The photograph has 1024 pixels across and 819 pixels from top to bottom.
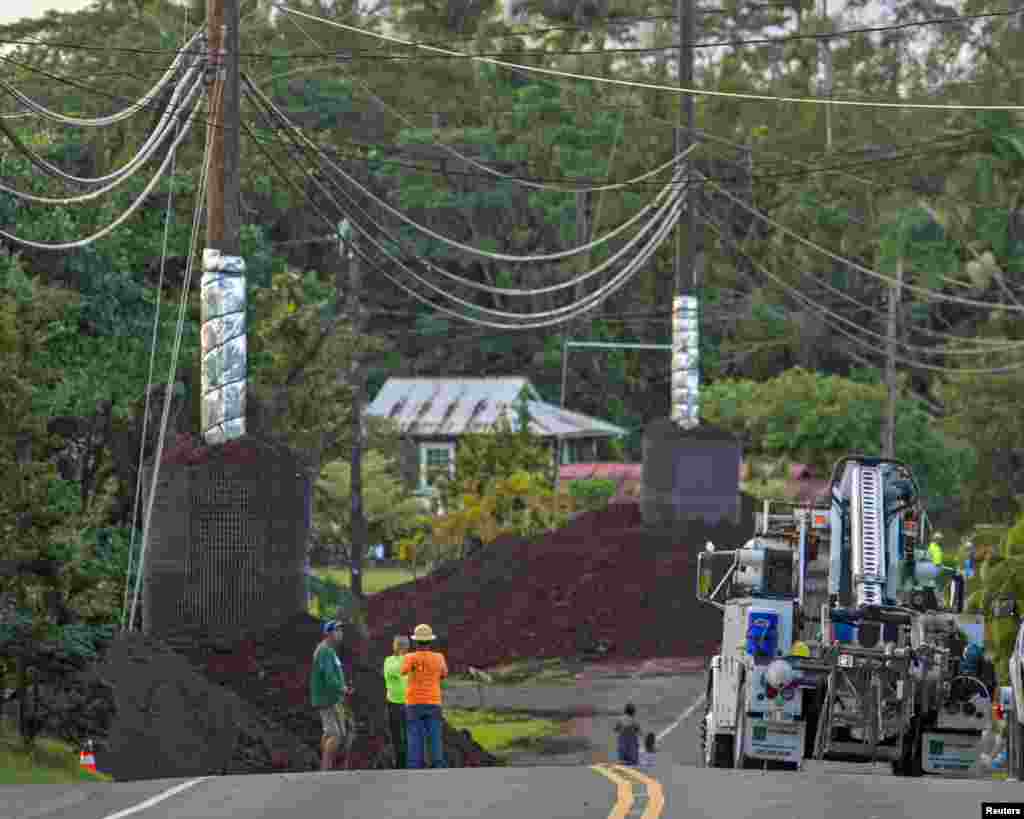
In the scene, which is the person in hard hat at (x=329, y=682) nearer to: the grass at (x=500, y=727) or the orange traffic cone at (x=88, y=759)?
the orange traffic cone at (x=88, y=759)

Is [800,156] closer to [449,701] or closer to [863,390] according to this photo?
[863,390]

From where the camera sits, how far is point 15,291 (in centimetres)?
3284

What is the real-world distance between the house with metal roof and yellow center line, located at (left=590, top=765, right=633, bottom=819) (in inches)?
2622

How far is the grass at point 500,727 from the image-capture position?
35.5m

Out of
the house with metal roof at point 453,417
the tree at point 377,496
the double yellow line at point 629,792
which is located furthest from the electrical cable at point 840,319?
the double yellow line at point 629,792

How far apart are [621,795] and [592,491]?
187 ft

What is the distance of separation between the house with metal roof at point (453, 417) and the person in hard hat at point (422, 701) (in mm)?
62531

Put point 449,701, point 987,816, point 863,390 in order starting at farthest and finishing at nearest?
point 863,390
point 449,701
point 987,816

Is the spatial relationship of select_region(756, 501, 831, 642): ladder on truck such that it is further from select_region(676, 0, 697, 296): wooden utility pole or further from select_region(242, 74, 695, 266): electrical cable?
select_region(676, 0, 697, 296): wooden utility pole

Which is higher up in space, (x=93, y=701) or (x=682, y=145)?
(x=682, y=145)

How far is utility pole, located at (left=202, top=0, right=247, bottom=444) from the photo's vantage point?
95.8ft

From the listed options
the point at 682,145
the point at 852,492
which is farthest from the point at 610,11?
the point at 852,492

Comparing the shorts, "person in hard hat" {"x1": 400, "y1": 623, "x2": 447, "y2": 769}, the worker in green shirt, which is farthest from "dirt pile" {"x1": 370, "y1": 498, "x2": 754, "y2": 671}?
"person in hard hat" {"x1": 400, "y1": 623, "x2": 447, "y2": 769}

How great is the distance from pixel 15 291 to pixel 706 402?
157 feet
